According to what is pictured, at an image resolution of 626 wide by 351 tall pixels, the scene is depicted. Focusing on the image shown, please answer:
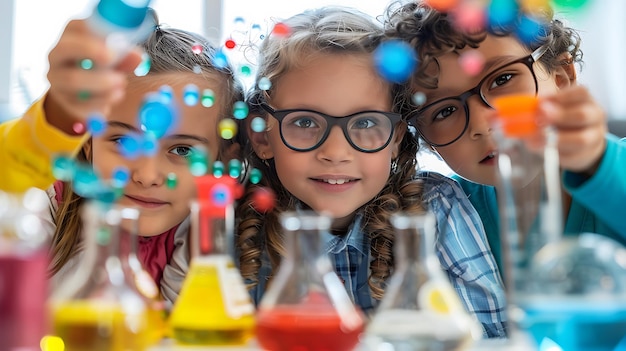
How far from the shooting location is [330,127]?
124cm

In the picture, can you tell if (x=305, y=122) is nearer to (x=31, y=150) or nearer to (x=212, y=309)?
(x=31, y=150)

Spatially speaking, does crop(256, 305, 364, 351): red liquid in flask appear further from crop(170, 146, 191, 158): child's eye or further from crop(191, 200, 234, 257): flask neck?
crop(170, 146, 191, 158): child's eye

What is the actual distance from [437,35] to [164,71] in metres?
0.49

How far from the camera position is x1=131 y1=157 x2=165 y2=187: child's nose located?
1216mm

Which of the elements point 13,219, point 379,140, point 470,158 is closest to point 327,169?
point 379,140

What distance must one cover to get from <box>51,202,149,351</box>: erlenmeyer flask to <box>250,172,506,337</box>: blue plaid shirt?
24.9 inches

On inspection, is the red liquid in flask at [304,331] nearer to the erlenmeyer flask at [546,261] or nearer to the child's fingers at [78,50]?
the erlenmeyer flask at [546,261]

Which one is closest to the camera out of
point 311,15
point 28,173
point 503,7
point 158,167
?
point 503,7

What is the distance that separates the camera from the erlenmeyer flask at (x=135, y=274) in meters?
0.69

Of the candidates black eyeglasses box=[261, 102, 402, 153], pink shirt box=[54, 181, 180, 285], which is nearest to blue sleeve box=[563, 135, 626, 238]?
black eyeglasses box=[261, 102, 402, 153]

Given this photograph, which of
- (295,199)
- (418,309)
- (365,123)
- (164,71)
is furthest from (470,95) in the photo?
(418,309)

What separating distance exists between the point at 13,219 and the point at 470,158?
0.90 m

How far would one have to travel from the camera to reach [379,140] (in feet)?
4.24

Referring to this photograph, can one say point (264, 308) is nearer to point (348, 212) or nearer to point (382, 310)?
point (382, 310)
